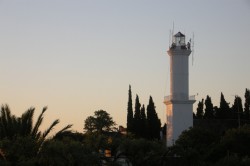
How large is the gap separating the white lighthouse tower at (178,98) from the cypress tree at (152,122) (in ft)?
17.8

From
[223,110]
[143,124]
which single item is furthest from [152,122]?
[223,110]

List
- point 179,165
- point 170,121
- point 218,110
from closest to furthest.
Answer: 1. point 179,165
2. point 170,121
3. point 218,110

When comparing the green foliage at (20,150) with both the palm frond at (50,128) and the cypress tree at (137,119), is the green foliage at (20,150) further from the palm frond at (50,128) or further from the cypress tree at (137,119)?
the cypress tree at (137,119)

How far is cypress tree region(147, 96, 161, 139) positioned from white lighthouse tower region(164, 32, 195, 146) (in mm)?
5422

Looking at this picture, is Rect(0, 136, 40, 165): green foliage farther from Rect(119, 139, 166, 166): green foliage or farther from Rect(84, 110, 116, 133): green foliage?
Rect(84, 110, 116, 133): green foliage

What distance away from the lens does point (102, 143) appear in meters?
34.4

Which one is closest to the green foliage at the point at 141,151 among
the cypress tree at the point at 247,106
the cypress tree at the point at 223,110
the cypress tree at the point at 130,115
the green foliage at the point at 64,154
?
the green foliage at the point at 64,154

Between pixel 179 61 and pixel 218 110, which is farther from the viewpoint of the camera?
pixel 218 110

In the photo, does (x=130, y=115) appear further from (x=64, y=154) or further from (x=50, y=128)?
(x=50, y=128)

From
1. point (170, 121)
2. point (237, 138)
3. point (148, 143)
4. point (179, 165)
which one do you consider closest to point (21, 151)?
point (148, 143)

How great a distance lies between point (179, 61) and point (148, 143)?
77.3 feet

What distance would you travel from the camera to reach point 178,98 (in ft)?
186

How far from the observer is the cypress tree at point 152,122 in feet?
205

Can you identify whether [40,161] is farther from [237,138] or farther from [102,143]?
[237,138]
